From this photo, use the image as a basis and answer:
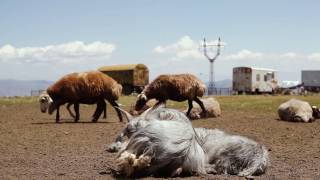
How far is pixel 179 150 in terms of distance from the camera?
854 centimetres

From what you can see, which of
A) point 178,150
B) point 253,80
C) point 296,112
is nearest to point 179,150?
point 178,150

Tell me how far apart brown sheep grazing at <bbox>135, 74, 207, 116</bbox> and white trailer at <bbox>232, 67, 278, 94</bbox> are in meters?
45.5

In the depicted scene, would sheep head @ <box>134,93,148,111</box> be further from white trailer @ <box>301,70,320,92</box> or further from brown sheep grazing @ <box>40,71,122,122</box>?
white trailer @ <box>301,70,320,92</box>

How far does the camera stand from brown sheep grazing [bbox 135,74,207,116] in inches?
1009

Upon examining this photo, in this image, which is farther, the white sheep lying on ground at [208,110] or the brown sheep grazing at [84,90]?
the white sheep lying on ground at [208,110]

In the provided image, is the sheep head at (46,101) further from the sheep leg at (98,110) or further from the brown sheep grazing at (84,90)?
the sheep leg at (98,110)

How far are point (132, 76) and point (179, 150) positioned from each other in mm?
57941

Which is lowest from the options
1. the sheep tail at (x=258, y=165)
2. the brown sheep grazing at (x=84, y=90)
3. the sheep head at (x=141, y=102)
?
the sheep tail at (x=258, y=165)

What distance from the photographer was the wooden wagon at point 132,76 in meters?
66.4

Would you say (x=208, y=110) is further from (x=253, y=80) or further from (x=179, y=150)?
(x=253, y=80)

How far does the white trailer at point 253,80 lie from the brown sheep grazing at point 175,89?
149 ft

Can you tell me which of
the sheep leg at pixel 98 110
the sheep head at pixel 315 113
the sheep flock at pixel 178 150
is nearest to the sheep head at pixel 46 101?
the sheep leg at pixel 98 110

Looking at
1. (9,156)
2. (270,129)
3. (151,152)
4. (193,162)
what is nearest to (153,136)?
(151,152)

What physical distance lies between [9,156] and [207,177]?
5.17 meters
